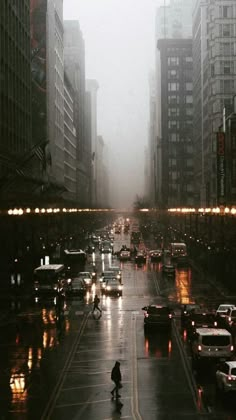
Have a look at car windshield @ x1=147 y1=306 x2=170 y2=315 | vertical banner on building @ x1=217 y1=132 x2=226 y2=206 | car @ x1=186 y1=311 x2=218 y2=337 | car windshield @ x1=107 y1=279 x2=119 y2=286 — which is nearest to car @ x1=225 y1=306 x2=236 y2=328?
car @ x1=186 y1=311 x2=218 y2=337

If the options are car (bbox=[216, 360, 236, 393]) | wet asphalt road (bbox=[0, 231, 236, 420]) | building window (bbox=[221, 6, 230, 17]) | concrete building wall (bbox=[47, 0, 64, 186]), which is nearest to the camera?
wet asphalt road (bbox=[0, 231, 236, 420])

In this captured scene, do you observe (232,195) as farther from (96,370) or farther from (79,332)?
(96,370)

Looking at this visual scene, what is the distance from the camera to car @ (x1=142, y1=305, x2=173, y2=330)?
4359 cm

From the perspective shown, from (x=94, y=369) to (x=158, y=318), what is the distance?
12158 millimetres

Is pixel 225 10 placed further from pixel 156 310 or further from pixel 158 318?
pixel 158 318

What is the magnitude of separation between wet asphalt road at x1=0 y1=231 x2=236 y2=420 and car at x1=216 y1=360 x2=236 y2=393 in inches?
18.5

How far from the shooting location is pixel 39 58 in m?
133

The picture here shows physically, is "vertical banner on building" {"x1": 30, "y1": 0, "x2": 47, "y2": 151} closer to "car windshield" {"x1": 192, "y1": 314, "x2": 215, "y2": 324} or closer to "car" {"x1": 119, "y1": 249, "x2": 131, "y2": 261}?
"car" {"x1": 119, "y1": 249, "x2": 131, "y2": 261}

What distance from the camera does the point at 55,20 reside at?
165375mm

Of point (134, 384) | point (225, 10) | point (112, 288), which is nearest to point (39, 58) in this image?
point (225, 10)

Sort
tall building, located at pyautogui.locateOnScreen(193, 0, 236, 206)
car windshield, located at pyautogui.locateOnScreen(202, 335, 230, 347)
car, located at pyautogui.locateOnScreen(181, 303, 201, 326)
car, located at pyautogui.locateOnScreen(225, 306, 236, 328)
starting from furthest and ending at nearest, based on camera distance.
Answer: tall building, located at pyautogui.locateOnScreen(193, 0, 236, 206) → car, located at pyautogui.locateOnScreen(181, 303, 201, 326) → car, located at pyautogui.locateOnScreen(225, 306, 236, 328) → car windshield, located at pyautogui.locateOnScreen(202, 335, 230, 347)

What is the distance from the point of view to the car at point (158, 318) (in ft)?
143

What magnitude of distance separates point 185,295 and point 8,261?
1620cm

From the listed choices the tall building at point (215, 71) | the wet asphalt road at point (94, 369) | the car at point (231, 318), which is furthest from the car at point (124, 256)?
the car at point (231, 318)
